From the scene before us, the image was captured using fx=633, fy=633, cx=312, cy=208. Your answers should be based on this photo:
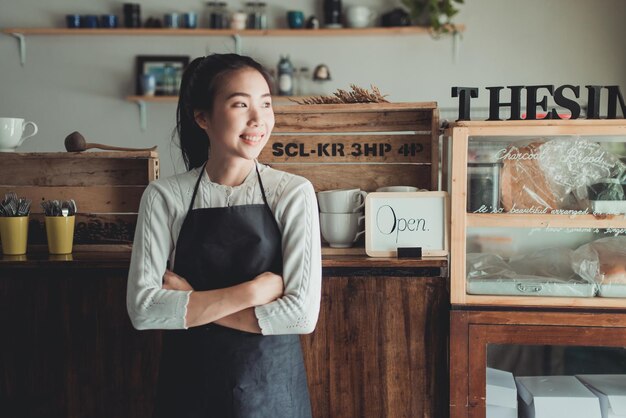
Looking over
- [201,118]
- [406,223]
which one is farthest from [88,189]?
[406,223]

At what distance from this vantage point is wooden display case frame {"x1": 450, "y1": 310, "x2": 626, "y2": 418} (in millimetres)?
1673

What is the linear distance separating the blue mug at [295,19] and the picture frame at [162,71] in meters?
0.80

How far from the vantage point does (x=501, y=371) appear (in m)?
1.77

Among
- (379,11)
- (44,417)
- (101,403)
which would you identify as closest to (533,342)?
(101,403)

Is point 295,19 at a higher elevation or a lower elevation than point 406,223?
higher

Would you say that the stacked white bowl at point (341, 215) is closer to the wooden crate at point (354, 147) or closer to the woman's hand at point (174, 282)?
the wooden crate at point (354, 147)

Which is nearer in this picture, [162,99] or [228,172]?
[228,172]

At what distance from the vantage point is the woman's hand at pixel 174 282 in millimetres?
1415

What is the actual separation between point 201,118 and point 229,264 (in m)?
0.34

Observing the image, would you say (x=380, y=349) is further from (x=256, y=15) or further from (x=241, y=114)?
(x=256, y=15)

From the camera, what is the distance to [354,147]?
78.2 inches

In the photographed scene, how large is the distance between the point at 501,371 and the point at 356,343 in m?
0.42

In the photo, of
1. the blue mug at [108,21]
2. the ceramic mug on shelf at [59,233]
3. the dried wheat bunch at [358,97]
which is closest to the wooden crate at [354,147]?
the dried wheat bunch at [358,97]

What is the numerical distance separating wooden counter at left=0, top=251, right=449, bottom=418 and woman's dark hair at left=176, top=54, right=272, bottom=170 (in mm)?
456
